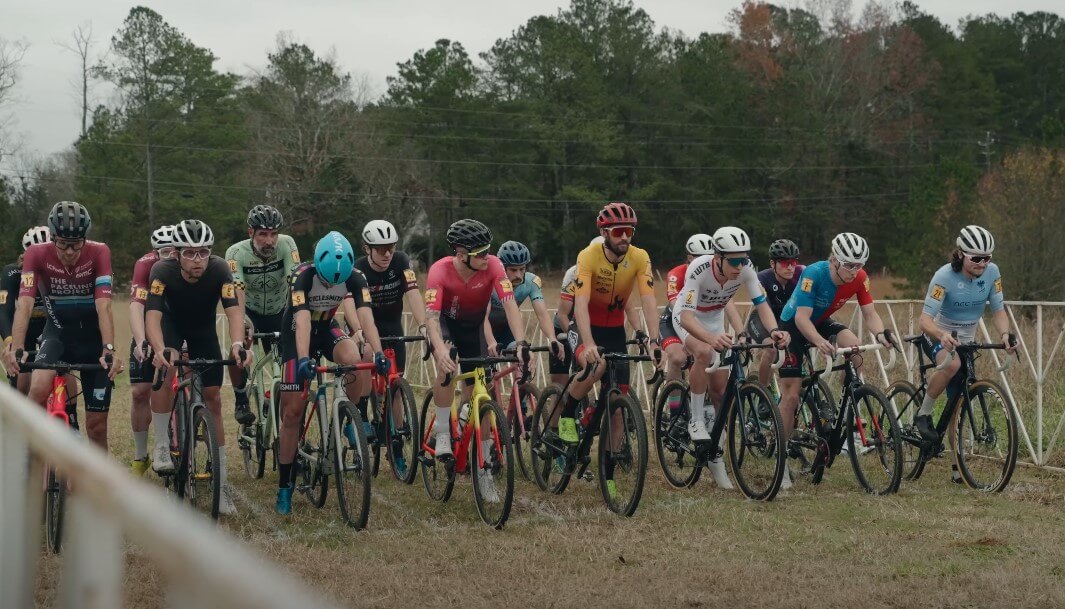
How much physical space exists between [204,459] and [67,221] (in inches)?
72.2

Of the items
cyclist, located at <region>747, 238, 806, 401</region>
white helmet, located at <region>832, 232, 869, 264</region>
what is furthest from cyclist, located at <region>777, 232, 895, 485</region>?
cyclist, located at <region>747, 238, 806, 401</region>

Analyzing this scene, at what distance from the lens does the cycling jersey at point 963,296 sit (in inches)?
388

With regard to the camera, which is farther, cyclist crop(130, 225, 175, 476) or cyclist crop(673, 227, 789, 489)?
cyclist crop(673, 227, 789, 489)

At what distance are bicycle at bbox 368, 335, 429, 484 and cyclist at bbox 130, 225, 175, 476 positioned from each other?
1.76 metres

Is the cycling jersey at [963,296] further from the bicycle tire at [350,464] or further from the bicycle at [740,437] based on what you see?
the bicycle tire at [350,464]

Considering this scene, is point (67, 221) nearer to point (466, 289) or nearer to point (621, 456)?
point (466, 289)

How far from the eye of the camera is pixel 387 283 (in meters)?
10.6

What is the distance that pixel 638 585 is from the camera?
646 centimetres

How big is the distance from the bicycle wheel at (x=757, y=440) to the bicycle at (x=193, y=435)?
11.8 ft

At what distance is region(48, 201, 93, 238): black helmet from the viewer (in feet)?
26.2

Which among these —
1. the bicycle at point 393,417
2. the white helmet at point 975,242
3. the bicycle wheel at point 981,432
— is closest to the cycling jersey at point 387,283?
the bicycle at point 393,417

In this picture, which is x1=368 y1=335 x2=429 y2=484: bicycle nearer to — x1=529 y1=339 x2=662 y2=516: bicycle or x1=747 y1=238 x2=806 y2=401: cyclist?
x1=529 y1=339 x2=662 y2=516: bicycle

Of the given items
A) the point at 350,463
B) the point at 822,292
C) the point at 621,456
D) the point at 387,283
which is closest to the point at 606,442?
the point at 621,456

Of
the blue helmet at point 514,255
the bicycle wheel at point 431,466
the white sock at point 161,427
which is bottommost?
the bicycle wheel at point 431,466
